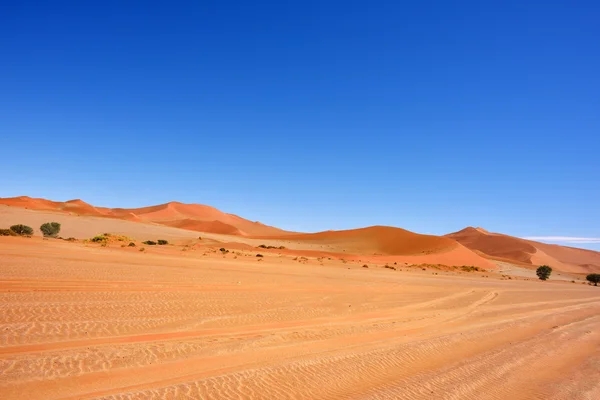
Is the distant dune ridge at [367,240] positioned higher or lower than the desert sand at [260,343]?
higher

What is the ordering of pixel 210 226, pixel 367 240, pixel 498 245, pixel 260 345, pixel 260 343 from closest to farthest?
pixel 260 345 → pixel 260 343 → pixel 367 240 → pixel 210 226 → pixel 498 245

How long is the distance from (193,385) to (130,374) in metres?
0.97

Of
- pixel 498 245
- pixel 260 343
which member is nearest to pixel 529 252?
pixel 498 245

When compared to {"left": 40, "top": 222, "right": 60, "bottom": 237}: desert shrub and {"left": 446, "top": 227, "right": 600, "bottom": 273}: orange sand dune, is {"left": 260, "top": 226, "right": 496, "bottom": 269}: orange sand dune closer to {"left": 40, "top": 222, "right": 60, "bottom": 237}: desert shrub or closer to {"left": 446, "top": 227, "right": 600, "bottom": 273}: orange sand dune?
{"left": 40, "top": 222, "right": 60, "bottom": 237}: desert shrub

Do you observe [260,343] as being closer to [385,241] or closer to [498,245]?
[385,241]

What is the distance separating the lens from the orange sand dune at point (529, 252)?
95062 mm

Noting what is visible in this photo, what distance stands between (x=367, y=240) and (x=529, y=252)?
49.6m

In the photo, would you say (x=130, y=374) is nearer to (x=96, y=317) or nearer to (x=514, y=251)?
(x=96, y=317)

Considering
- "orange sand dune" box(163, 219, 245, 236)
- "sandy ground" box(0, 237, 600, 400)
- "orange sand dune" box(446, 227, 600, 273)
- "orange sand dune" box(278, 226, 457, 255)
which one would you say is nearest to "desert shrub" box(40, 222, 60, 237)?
"sandy ground" box(0, 237, 600, 400)

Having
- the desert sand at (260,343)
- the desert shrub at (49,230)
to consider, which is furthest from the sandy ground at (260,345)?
the desert shrub at (49,230)

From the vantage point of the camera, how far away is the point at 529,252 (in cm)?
9912

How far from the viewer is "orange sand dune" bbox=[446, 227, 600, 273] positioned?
9506cm

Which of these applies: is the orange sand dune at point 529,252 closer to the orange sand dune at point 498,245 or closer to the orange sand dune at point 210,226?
the orange sand dune at point 498,245

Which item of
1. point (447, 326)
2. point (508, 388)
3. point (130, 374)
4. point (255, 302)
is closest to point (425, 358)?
point (508, 388)
